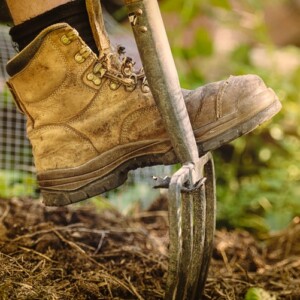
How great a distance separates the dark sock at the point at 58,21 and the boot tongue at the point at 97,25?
5 cm

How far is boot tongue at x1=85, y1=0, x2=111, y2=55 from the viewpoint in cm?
154

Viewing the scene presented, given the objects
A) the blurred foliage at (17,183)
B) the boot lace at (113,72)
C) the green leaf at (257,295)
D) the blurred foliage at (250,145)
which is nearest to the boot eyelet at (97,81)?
the boot lace at (113,72)

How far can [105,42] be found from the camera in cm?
158

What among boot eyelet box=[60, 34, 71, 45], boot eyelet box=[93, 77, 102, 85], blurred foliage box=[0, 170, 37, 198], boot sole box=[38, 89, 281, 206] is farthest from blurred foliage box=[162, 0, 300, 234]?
boot eyelet box=[60, 34, 71, 45]

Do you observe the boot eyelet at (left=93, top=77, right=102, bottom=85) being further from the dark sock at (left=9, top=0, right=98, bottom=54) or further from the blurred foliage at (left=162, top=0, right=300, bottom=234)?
the blurred foliage at (left=162, top=0, right=300, bottom=234)

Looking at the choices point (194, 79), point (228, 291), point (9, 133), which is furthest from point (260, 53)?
point (228, 291)

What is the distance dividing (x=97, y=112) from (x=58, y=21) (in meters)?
0.25

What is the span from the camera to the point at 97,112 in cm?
159

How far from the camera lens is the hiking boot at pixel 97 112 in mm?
1534

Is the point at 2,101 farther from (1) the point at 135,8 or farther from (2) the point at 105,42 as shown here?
(1) the point at 135,8

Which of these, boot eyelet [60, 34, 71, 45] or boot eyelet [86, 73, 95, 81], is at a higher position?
boot eyelet [60, 34, 71, 45]

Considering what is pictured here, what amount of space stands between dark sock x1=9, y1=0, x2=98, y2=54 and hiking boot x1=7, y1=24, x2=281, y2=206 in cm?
8

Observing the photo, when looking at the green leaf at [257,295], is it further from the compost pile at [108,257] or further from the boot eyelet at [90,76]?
the boot eyelet at [90,76]

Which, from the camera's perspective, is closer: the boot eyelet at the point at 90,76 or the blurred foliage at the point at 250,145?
the boot eyelet at the point at 90,76
